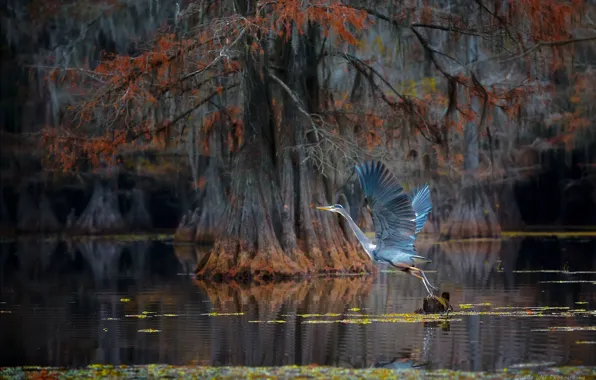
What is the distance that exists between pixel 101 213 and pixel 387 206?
109 feet

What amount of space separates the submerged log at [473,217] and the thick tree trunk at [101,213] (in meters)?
12.6

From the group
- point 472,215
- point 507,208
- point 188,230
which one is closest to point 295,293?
point 472,215

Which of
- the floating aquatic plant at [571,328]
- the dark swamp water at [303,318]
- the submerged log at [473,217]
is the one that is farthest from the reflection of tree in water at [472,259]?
the floating aquatic plant at [571,328]

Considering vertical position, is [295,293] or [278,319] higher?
[295,293]

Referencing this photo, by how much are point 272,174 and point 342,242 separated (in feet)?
6.31

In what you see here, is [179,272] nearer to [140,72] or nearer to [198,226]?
[140,72]

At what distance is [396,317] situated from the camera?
16.3m

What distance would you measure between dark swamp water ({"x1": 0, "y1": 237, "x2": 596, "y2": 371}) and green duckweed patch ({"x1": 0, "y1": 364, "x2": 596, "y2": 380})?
374mm

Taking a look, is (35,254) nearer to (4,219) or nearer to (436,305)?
(4,219)

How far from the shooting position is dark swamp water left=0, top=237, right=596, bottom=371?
12.8 meters

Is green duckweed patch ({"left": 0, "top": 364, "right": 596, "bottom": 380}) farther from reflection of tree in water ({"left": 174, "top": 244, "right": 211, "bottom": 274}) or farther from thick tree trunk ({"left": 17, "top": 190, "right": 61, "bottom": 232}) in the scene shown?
thick tree trunk ({"left": 17, "top": 190, "right": 61, "bottom": 232})

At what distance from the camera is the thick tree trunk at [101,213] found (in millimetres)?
48312

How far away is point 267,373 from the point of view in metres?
11.6

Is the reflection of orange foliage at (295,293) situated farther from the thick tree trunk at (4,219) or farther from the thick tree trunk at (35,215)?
the thick tree trunk at (4,219)
